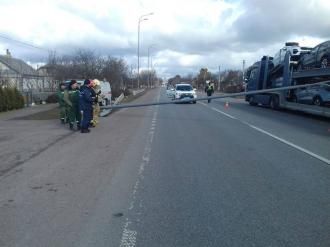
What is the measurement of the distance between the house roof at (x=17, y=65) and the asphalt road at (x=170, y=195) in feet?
255

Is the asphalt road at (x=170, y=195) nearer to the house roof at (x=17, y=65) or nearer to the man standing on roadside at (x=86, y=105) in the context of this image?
the man standing on roadside at (x=86, y=105)

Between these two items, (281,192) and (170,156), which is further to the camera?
(170,156)

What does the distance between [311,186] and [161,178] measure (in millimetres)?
2472

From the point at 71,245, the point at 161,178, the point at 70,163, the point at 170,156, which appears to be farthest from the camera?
the point at 170,156

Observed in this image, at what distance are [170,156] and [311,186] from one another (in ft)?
12.5

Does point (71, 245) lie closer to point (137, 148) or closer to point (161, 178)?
point (161, 178)

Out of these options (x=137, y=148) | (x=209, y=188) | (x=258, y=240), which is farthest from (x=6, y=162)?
(x=258, y=240)

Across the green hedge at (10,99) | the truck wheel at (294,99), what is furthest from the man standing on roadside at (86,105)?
the green hedge at (10,99)

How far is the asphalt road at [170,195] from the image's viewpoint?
5.31 meters

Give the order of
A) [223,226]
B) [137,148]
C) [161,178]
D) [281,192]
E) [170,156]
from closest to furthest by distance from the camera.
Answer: [223,226] < [281,192] < [161,178] < [170,156] < [137,148]

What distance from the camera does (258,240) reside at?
512cm

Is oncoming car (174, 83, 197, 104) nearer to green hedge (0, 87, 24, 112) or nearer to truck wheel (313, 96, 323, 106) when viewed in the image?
green hedge (0, 87, 24, 112)

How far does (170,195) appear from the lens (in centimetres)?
709

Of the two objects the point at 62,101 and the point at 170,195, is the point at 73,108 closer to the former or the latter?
the point at 62,101
